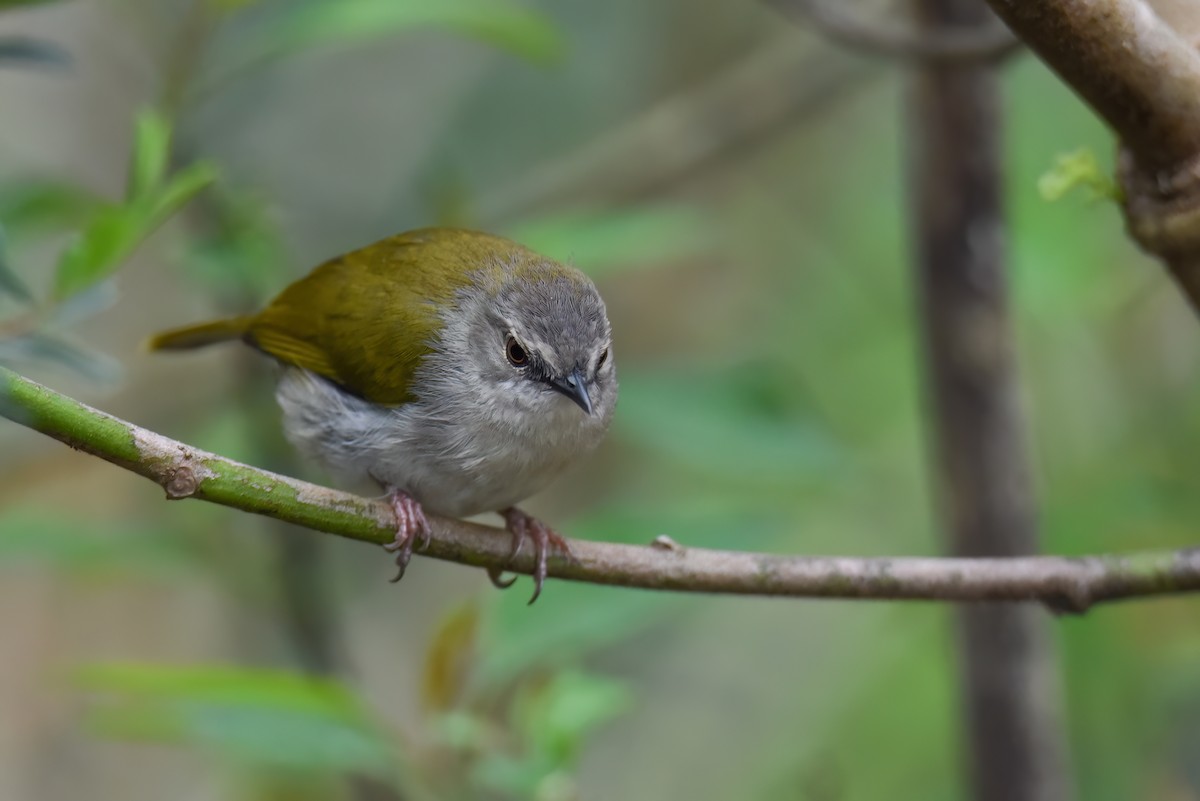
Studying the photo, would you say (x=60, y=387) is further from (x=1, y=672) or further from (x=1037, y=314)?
(x=1037, y=314)

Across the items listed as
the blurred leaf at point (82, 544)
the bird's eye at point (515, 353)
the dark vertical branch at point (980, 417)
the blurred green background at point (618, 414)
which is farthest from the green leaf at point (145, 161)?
the dark vertical branch at point (980, 417)

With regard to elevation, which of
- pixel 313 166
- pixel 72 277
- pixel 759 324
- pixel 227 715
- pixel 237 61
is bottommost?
pixel 227 715

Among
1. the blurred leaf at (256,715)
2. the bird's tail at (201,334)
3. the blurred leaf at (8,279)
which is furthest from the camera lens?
the bird's tail at (201,334)

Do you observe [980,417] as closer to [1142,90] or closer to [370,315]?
[370,315]

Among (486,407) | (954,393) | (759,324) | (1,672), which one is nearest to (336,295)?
(486,407)

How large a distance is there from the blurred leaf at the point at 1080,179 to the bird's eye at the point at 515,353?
1.46 m

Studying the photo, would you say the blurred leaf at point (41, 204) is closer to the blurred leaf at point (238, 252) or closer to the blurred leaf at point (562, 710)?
the blurred leaf at point (238, 252)

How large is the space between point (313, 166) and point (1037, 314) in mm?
3929

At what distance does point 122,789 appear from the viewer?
602 centimetres

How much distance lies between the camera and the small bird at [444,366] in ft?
10.5

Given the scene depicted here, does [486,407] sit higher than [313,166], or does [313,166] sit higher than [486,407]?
[313,166]

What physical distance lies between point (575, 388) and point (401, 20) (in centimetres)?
113

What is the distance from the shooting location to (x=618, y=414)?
3.96 meters

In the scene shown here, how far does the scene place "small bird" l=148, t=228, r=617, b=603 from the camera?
321cm
